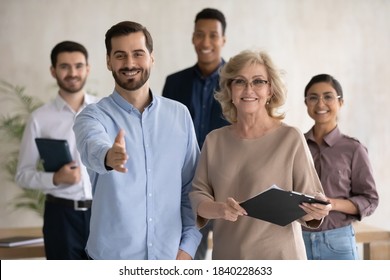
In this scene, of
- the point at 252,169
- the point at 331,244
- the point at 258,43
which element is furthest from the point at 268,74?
the point at 258,43

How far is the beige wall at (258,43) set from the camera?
18.3 ft

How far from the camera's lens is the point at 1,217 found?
5590mm

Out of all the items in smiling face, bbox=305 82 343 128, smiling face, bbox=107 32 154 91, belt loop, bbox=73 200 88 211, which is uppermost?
smiling face, bbox=107 32 154 91

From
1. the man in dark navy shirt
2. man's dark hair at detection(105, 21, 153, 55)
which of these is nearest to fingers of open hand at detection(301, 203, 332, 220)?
man's dark hair at detection(105, 21, 153, 55)

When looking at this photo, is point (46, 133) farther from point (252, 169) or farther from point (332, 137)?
point (252, 169)

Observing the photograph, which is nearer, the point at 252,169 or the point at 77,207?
the point at 252,169

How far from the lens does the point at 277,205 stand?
2023 millimetres

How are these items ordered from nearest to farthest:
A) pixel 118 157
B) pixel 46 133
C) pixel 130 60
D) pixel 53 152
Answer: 1. pixel 118 157
2. pixel 130 60
3. pixel 53 152
4. pixel 46 133

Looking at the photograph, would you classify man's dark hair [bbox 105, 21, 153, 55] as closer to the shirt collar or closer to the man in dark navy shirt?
the shirt collar

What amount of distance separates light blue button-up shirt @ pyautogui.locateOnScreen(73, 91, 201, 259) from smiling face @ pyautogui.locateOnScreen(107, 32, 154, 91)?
0.24 ft

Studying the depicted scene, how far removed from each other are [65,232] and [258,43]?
307 centimetres

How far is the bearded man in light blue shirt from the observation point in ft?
7.07

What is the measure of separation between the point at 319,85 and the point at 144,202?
1.18 metres
